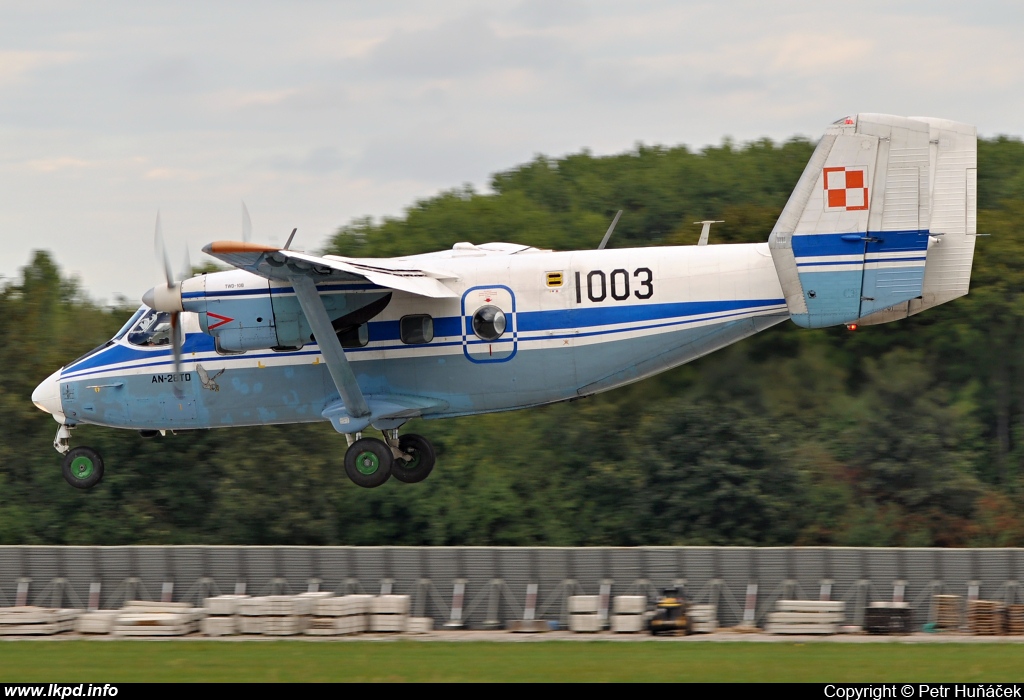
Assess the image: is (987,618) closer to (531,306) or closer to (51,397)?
(531,306)

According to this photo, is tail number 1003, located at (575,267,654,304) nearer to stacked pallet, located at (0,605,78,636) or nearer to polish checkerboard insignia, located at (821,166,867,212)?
polish checkerboard insignia, located at (821,166,867,212)

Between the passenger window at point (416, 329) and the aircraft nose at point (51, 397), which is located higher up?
the passenger window at point (416, 329)

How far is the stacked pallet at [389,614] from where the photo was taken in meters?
25.6

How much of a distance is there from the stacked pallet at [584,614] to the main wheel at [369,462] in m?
4.54

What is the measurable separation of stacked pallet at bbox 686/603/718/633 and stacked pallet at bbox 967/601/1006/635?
484 centimetres

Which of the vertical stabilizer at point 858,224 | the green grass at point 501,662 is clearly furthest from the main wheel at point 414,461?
the vertical stabilizer at point 858,224

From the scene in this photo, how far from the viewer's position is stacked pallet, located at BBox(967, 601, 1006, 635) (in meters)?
25.2

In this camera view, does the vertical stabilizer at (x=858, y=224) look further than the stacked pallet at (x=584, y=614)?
No

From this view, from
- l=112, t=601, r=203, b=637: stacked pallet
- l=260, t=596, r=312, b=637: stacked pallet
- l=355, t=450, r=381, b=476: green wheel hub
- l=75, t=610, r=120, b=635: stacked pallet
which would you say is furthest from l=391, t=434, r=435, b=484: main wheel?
l=75, t=610, r=120, b=635: stacked pallet

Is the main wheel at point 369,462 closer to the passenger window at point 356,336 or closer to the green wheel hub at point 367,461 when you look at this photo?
the green wheel hub at point 367,461

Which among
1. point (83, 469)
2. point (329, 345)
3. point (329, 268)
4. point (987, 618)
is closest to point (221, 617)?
point (83, 469)

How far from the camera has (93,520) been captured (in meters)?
38.9

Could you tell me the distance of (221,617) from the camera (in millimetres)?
25578

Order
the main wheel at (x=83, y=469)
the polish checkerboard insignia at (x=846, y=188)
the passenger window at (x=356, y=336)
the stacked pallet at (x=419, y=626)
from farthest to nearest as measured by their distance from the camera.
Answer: the main wheel at (x=83, y=469), the stacked pallet at (x=419, y=626), the passenger window at (x=356, y=336), the polish checkerboard insignia at (x=846, y=188)
